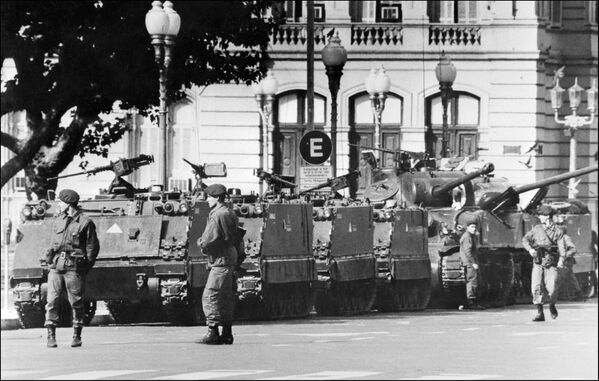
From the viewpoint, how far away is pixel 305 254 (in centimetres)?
3241

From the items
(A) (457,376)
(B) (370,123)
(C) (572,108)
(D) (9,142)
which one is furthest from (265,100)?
(A) (457,376)

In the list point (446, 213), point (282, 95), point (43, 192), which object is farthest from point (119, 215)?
point (282, 95)

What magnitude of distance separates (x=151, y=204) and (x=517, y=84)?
23.0 metres

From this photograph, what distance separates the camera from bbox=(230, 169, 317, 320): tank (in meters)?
30.8

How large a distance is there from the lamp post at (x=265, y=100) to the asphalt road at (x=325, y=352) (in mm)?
16116

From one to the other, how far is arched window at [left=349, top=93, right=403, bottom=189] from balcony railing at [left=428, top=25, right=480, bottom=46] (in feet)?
5.44

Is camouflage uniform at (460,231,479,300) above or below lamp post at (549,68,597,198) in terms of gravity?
below

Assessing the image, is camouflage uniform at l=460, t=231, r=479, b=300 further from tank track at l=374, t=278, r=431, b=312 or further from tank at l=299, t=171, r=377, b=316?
tank at l=299, t=171, r=377, b=316

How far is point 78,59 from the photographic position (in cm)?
3547

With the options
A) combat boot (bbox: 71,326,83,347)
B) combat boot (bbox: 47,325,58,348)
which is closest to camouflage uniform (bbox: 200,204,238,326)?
combat boot (bbox: 71,326,83,347)

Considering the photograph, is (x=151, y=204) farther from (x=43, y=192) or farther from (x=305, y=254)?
(x=43, y=192)

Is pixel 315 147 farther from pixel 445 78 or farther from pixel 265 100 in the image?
pixel 265 100

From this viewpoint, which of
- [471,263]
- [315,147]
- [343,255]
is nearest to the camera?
[343,255]

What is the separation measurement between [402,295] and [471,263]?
50.8 inches
